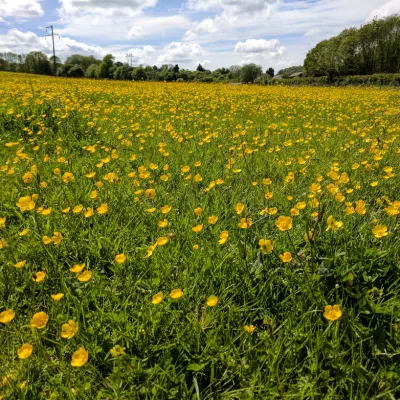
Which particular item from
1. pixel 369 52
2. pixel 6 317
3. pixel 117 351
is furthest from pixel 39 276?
pixel 369 52

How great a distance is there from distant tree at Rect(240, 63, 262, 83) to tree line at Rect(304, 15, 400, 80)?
8.18 meters

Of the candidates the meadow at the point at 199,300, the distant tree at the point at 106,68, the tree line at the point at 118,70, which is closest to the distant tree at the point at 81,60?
the tree line at the point at 118,70

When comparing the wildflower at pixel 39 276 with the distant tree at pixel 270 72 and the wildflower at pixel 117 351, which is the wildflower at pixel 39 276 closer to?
the wildflower at pixel 117 351

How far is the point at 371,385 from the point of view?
1206 mm

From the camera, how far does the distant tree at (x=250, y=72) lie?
44.0m

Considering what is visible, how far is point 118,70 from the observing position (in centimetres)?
4031

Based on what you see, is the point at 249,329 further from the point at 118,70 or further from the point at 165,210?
the point at 118,70

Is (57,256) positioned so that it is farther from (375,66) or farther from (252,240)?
(375,66)

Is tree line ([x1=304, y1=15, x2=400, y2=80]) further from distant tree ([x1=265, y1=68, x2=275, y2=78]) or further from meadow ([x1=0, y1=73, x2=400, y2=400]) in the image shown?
meadow ([x1=0, y1=73, x2=400, y2=400])

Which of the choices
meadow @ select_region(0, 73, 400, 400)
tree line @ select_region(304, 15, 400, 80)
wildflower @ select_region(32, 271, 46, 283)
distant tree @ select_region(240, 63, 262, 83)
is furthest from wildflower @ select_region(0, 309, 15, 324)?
tree line @ select_region(304, 15, 400, 80)

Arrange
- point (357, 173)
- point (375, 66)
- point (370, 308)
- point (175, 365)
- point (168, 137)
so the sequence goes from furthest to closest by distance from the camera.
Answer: point (375, 66) → point (168, 137) → point (357, 173) → point (370, 308) → point (175, 365)

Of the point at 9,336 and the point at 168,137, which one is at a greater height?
the point at 168,137

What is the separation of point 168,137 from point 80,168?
60.9 inches

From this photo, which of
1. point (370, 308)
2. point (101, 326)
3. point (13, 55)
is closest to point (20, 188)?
point (101, 326)
